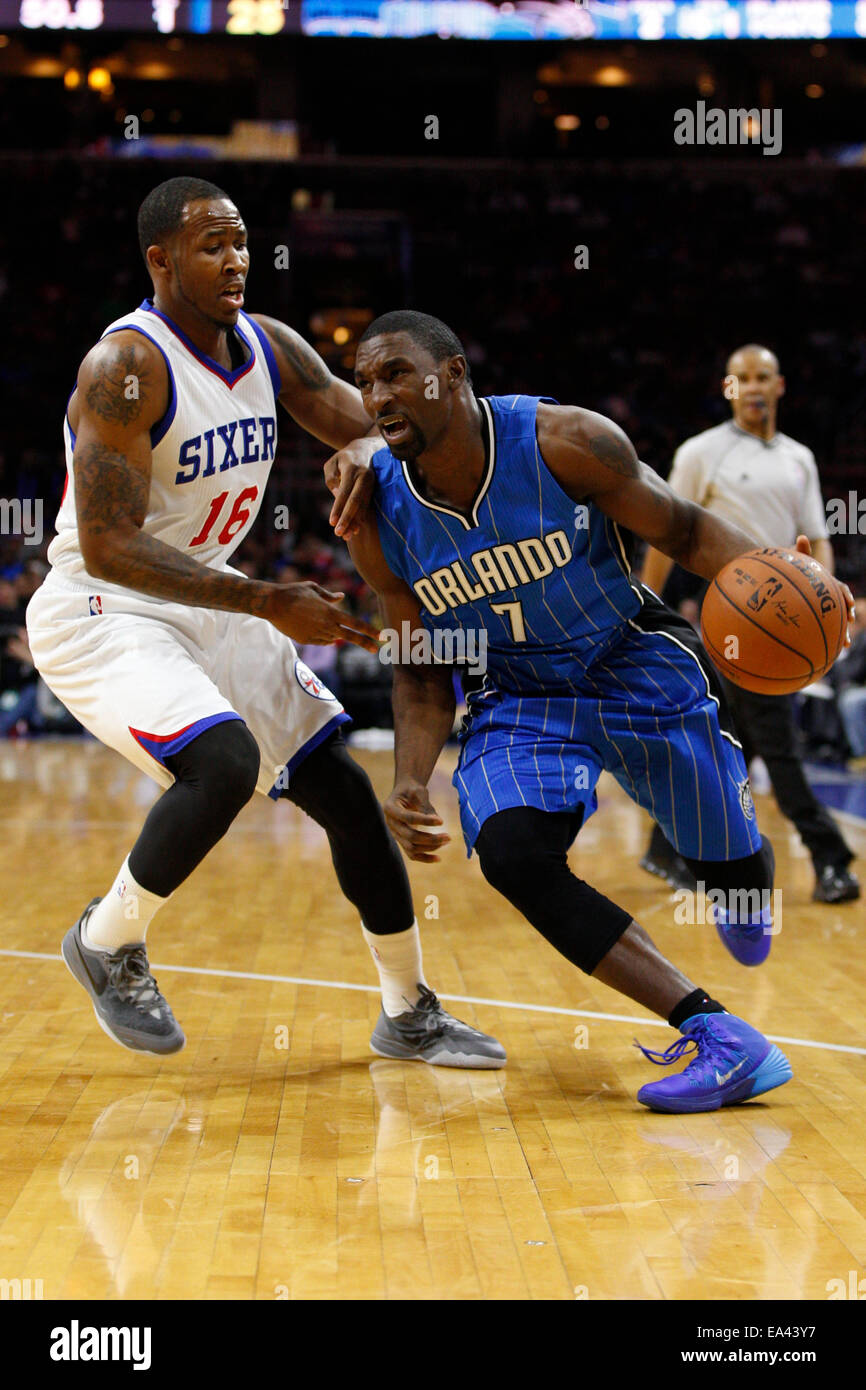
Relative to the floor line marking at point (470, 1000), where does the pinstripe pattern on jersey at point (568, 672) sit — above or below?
above

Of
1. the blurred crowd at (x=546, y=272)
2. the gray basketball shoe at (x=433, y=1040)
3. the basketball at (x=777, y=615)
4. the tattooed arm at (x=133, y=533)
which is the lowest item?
the gray basketball shoe at (x=433, y=1040)

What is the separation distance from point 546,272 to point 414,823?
1770 centimetres

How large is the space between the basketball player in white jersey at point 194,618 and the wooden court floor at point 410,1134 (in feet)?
0.84

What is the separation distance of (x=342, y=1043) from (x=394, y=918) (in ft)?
1.36

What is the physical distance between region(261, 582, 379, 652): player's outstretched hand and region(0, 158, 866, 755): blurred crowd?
15192 mm

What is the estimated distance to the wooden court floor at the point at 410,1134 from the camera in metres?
2.22

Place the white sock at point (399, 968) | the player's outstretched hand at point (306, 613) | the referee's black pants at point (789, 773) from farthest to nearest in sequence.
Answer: the referee's black pants at point (789, 773), the white sock at point (399, 968), the player's outstretched hand at point (306, 613)

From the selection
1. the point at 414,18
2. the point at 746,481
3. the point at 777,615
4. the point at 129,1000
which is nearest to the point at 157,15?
the point at 414,18

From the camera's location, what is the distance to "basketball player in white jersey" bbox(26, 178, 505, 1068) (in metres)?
3.07

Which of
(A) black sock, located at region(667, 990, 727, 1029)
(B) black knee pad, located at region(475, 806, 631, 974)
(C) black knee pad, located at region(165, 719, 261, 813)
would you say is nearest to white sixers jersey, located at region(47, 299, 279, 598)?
(C) black knee pad, located at region(165, 719, 261, 813)

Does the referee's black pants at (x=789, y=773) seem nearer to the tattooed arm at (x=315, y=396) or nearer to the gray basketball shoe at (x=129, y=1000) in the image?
the tattooed arm at (x=315, y=396)

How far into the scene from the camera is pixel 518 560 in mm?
3270

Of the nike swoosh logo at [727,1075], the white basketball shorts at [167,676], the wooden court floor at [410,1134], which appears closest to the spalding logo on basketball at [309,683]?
the white basketball shorts at [167,676]

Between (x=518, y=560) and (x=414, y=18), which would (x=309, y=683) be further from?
(x=414, y=18)
